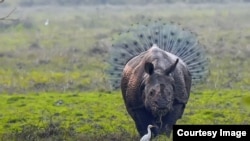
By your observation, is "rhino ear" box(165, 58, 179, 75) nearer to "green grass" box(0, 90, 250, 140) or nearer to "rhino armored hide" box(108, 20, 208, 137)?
"rhino armored hide" box(108, 20, 208, 137)

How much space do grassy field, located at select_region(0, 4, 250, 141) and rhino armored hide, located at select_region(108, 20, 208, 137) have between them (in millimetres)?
991

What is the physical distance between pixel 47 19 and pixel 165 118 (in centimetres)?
1894


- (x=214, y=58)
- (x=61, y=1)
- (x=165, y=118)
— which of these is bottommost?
(x=61, y=1)

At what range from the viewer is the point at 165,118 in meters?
9.06

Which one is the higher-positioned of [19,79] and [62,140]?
[62,140]

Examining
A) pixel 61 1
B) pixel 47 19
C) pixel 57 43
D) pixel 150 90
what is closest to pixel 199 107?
pixel 150 90

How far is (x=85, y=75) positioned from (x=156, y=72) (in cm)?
758

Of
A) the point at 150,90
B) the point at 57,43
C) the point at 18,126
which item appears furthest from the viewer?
the point at 57,43

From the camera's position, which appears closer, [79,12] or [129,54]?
[129,54]

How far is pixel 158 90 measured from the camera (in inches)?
341

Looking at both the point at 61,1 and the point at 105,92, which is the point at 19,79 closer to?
the point at 105,92

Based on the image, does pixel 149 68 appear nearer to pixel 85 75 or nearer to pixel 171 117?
pixel 171 117

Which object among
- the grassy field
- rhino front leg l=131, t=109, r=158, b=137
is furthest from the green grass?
rhino front leg l=131, t=109, r=158, b=137

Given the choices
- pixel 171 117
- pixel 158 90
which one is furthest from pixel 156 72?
pixel 171 117
